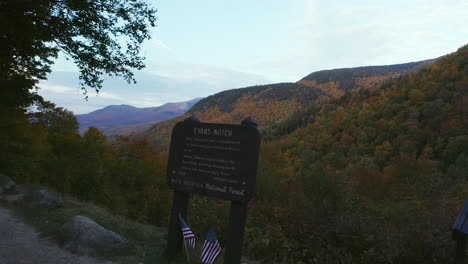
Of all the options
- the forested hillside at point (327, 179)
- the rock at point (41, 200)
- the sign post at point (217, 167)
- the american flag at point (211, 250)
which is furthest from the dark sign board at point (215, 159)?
the rock at point (41, 200)

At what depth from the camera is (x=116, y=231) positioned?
7273mm

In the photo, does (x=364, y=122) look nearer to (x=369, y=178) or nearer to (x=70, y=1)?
(x=369, y=178)

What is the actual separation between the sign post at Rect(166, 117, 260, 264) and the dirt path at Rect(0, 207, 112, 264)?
1816 mm

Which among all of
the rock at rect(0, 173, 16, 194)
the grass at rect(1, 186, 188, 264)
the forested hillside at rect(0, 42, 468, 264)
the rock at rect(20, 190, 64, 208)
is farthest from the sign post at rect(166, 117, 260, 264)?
the rock at rect(0, 173, 16, 194)

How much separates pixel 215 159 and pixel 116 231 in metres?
3.58

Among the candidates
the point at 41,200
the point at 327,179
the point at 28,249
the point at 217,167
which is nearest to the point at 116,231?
the point at 28,249

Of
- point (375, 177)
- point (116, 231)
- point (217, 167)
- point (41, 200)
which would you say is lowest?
point (375, 177)

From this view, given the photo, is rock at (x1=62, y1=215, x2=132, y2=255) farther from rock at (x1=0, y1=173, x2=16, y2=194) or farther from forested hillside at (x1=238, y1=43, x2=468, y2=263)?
rock at (x1=0, y1=173, x2=16, y2=194)

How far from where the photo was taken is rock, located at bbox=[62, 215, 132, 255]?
593cm

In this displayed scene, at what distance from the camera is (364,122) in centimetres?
8331

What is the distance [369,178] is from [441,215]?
97.7 feet

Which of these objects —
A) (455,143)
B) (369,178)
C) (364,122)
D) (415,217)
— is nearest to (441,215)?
(415,217)

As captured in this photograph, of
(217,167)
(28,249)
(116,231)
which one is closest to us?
(217,167)

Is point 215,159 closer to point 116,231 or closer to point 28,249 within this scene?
point 116,231
